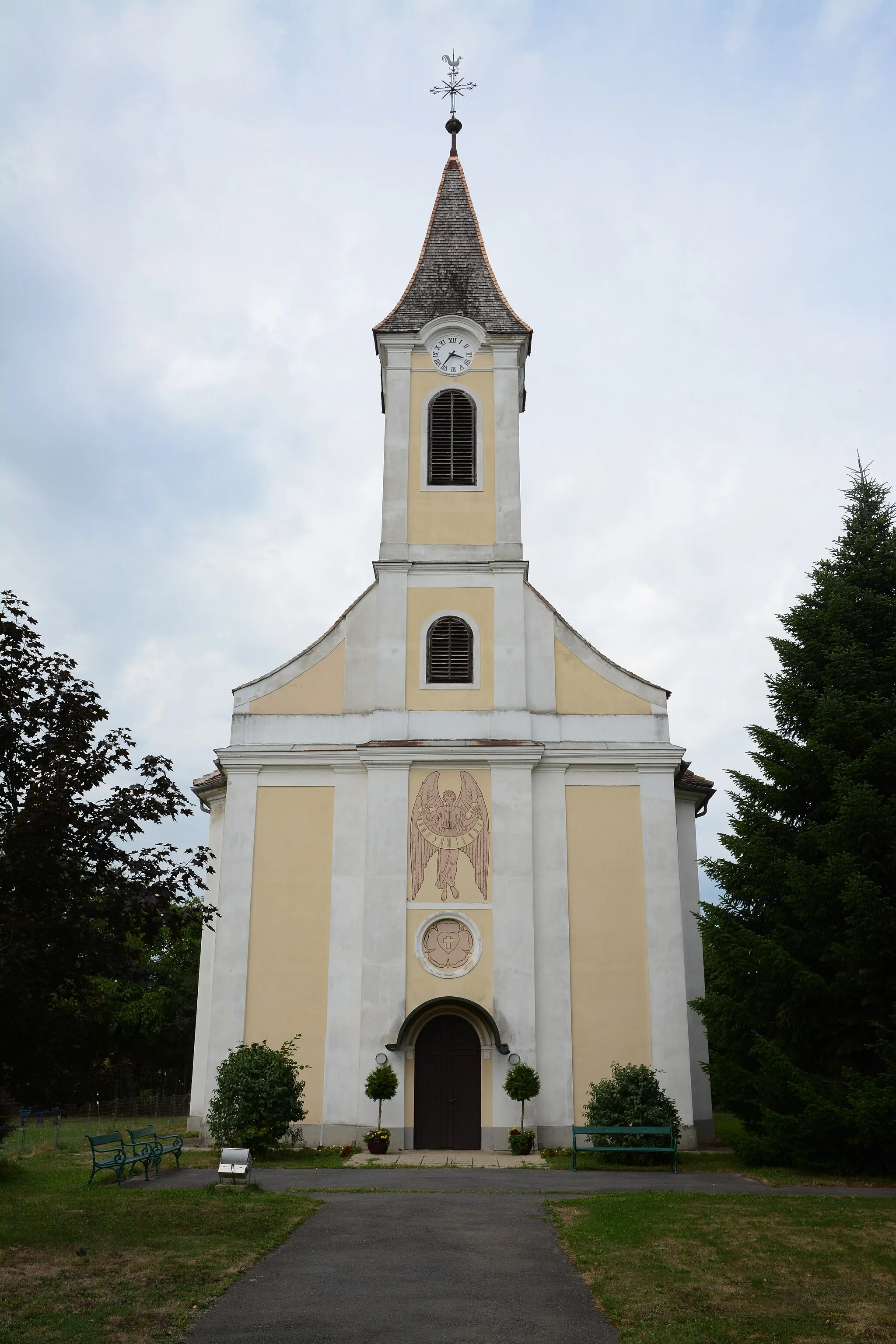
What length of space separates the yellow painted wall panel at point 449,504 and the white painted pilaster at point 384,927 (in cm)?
543

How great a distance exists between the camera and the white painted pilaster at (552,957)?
2108 centimetres

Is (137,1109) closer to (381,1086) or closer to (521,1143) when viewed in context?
(381,1086)

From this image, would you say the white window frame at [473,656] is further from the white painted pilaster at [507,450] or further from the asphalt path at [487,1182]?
the asphalt path at [487,1182]

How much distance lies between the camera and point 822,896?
17.2m

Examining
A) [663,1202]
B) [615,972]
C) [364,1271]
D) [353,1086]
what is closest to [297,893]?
[353,1086]

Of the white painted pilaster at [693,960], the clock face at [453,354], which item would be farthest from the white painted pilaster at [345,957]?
the clock face at [453,354]

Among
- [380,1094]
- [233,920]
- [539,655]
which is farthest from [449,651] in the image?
[380,1094]

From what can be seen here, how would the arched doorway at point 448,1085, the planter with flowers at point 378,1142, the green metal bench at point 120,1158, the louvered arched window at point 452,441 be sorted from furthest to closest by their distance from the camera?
the louvered arched window at point 452,441
the arched doorway at point 448,1085
the planter with flowers at point 378,1142
the green metal bench at point 120,1158

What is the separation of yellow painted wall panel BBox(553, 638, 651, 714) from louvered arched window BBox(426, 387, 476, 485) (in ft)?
15.6

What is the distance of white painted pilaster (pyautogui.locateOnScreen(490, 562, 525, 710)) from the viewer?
2339 cm

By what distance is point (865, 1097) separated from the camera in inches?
627

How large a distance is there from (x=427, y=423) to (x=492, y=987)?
41.9ft

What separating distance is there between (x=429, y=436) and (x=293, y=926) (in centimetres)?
1152

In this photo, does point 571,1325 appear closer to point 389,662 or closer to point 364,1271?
point 364,1271
